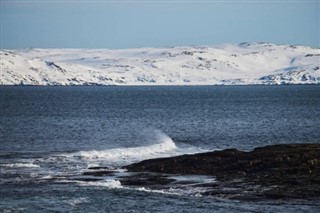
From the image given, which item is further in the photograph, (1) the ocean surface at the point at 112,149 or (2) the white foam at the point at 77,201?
(2) the white foam at the point at 77,201

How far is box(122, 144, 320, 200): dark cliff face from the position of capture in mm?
43281

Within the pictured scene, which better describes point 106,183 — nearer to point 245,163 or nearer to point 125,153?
point 245,163

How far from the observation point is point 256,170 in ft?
163

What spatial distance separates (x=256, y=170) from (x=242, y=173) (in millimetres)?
1197

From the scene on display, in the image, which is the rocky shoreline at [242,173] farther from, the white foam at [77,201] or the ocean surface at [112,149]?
the white foam at [77,201]

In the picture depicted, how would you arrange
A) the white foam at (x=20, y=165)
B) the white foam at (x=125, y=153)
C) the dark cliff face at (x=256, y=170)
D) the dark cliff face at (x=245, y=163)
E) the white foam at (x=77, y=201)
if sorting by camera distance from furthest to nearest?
the white foam at (x=125, y=153) → the white foam at (x=20, y=165) → the dark cliff face at (x=245, y=163) → the dark cliff face at (x=256, y=170) → the white foam at (x=77, y=201)

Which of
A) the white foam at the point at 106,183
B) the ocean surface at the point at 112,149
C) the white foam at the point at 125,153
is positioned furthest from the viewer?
the white foam at the point at 125,153

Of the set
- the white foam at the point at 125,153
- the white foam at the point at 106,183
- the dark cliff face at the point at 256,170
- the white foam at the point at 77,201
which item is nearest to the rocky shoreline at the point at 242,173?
the dark cliff face at the point at 256,170

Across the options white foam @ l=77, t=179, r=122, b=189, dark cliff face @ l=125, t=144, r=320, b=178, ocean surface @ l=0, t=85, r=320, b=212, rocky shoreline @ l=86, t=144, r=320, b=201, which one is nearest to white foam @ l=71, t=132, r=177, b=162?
ocean surface @ l=0, t=85, r=320, b=212

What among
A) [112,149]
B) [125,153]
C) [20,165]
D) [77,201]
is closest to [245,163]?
[77,201]

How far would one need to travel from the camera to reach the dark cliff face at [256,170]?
4328 cm

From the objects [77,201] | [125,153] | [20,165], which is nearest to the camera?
[77,201]

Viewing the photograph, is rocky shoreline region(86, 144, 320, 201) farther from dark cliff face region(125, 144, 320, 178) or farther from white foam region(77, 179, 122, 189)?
white foam region(77, 179, 122, 189)

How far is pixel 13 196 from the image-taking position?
42.6m
